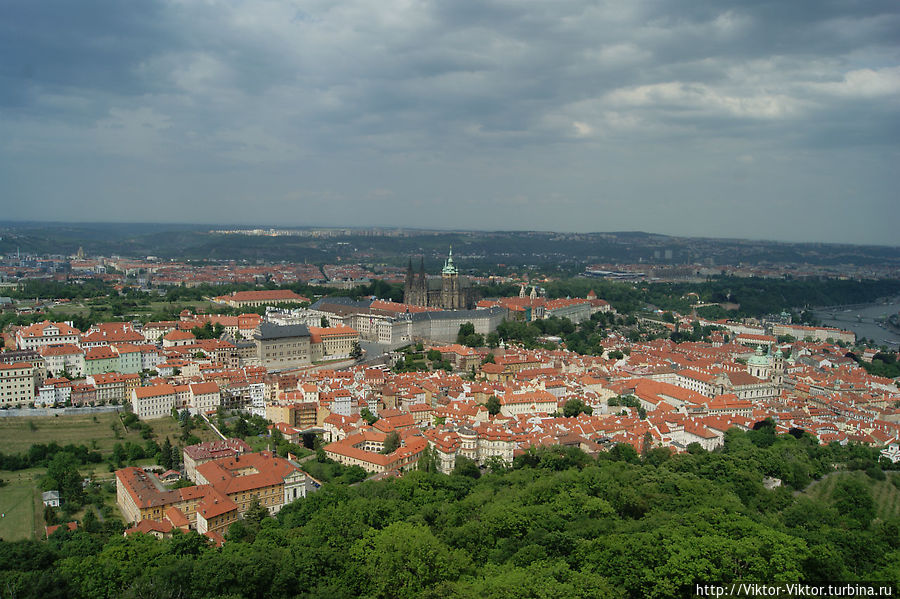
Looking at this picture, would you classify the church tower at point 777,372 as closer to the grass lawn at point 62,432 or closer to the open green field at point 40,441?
the open green field at point 40,441

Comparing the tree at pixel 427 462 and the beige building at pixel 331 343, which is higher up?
the beige building at pixel 331 343

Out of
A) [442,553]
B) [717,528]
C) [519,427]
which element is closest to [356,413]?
[519,427]

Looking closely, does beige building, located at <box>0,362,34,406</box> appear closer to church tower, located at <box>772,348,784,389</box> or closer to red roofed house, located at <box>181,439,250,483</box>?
red roofed house, located at <box>181,439,250,483</box>

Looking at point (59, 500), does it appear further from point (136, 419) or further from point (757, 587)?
point (757, 587)

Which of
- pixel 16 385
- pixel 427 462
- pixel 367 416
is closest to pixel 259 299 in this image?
pixel 16 385

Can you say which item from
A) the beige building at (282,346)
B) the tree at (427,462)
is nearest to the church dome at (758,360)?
the tree at (427,462)
